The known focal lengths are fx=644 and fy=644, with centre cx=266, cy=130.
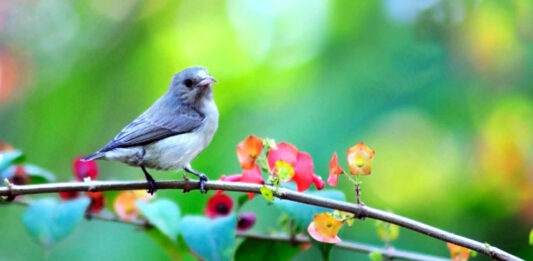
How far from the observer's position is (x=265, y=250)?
2484mm

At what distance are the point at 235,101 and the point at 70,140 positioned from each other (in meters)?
1.51

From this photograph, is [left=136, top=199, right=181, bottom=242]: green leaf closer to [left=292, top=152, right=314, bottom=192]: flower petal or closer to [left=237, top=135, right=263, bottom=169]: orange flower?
[left=237, top=135, right=263, bottom=169]: orange flower

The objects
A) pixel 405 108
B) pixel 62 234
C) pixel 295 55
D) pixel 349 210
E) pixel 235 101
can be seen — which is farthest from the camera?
pixel 295 55

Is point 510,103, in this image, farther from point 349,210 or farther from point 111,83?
point 111,83

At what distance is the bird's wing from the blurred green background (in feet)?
1.48

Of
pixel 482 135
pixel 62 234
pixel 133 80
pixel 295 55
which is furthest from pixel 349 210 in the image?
pixel 133 80

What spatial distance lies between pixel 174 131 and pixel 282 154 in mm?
1534

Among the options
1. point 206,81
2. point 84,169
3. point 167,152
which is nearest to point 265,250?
point 84,169

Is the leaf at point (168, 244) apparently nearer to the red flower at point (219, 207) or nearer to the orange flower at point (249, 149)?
the red flower at point (219, 207)

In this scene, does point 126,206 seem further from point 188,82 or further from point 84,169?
point 188,82

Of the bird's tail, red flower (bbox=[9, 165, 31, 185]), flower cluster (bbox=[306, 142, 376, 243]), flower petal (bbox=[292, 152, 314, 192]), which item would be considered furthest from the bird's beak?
flower cluster (bbox=[306, 142, 376, 243])

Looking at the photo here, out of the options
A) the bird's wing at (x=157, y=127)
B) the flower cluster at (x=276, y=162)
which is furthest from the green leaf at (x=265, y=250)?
the bird's wing at (x=157, y=127)

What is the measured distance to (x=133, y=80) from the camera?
5.60m

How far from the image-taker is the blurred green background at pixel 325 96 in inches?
148
